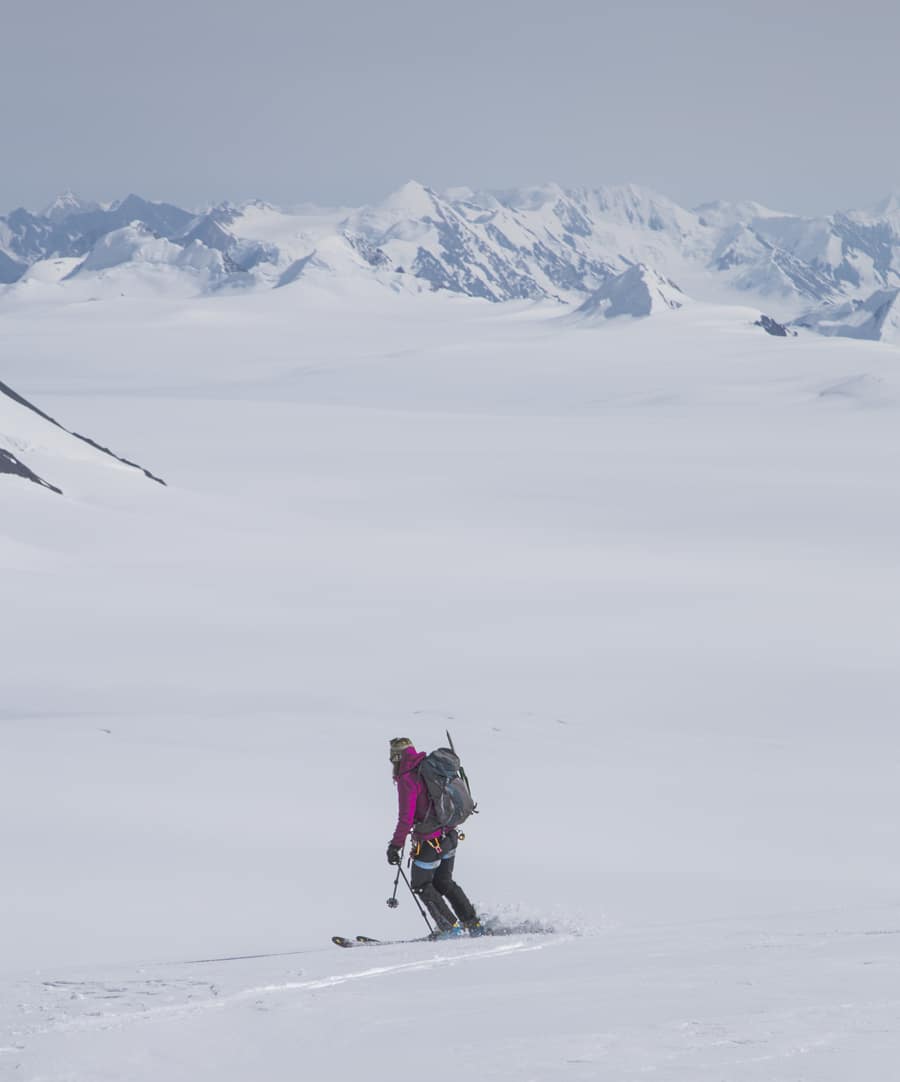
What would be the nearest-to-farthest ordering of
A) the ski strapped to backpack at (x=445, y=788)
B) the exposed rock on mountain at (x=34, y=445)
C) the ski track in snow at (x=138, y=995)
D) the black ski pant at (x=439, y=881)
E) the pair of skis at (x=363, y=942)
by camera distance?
the ski track in snow at (x=138, y=995) → the ski strapped to backpack at (x=445, y=788) → the pair of skis at (x=363, y=942) → the black ski pant at (x=439, y=881) → the exposed rock on mountain at (x=34, y=445)

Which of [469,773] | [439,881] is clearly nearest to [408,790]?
[439,881]

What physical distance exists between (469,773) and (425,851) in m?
5.49

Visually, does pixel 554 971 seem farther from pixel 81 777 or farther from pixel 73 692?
pixel 73 692

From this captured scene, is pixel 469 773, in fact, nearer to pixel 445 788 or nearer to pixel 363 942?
pixel 363 942

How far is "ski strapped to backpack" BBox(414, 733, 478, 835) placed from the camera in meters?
6.98

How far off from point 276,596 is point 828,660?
403 inches

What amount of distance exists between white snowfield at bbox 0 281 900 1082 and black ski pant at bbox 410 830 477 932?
0.31 m

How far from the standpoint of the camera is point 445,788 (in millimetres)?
6988

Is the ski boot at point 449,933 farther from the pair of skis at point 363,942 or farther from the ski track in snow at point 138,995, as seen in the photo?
the ski track in snow at point 138,995

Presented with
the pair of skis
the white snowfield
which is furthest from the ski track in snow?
the pair of skis

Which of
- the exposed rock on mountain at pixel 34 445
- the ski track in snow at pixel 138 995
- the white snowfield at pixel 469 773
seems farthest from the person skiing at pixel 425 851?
the exposed rock on mountain at pixel 34 445

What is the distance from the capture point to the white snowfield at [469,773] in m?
4.88

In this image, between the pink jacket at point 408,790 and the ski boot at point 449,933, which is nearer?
the pink jacket at point 408,790

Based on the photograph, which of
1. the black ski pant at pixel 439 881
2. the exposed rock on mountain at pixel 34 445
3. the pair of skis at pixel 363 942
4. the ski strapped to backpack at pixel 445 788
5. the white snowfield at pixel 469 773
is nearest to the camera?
the white snowfield at pixel 469 773
